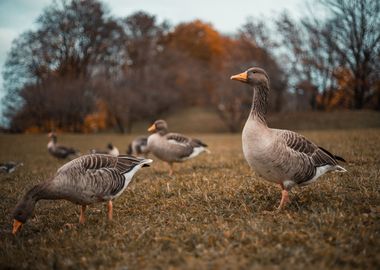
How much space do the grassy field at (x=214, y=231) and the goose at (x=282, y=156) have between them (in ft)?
1.53

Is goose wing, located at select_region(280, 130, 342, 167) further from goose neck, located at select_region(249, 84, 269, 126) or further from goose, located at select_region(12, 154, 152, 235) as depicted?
goose, located at select_region(12, 154, 152, 235)

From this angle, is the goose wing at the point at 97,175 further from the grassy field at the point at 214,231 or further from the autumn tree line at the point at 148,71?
the autumn tree line at the point at 148,71

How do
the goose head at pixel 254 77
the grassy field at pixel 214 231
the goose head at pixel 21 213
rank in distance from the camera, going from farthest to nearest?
the goose head at pixel 254 77 → the goose head at pixel 21 213 → the grassy field at pixel 214 231

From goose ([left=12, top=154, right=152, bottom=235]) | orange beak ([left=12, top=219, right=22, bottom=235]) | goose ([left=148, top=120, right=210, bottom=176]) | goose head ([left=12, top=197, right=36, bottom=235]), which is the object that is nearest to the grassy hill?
goose ([left=148, top=120, right=210, bottom=176])

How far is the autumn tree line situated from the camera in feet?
107

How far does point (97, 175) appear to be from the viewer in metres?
5.08

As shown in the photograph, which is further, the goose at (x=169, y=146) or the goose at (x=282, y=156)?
the goose at (x=169, y=146)

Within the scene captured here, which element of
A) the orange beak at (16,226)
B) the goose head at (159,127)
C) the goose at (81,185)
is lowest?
the orange beak at (16,226)

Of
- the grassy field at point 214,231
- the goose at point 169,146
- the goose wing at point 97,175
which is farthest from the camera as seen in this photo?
the goose at point 169,146

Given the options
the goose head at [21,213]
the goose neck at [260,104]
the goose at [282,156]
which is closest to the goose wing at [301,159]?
the goose at [282,156]

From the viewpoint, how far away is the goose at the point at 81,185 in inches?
187

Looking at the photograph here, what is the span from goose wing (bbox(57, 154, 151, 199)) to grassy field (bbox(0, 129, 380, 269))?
1.73ft

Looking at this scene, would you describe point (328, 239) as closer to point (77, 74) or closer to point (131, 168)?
point (131, 168)

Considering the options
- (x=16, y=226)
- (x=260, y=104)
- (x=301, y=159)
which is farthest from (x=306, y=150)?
(x=16, y=226)
